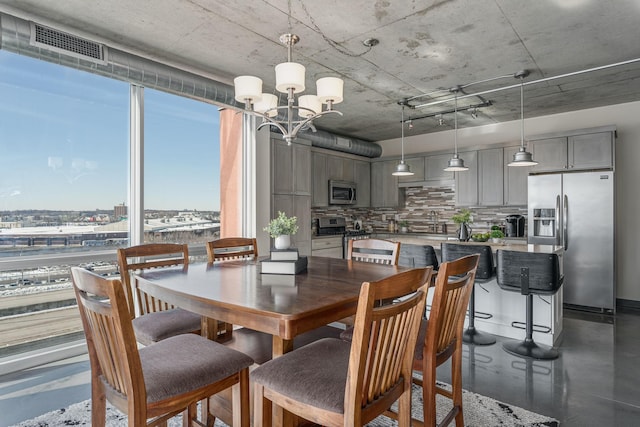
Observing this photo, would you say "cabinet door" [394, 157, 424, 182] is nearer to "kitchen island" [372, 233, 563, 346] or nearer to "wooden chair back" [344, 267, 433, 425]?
"kitchen island" [372, 233, 563, 346]

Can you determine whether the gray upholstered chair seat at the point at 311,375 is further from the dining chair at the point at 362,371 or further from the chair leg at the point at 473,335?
the chair leg at the point at 473,335

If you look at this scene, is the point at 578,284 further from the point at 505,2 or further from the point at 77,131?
the point at 77,131

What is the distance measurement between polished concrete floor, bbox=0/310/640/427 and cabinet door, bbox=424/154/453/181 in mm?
3215

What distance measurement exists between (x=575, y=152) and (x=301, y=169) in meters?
3.70

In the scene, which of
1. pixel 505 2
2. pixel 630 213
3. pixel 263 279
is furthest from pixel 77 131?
pixel 630 213

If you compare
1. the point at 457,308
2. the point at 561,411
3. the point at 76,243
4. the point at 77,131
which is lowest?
the point at 561,411

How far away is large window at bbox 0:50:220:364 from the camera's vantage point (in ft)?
10.0

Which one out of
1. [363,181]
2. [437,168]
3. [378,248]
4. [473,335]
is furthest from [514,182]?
[378,248]

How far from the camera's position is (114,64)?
9.95 ft

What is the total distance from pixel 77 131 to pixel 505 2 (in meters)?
3.71

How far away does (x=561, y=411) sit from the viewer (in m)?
2.30

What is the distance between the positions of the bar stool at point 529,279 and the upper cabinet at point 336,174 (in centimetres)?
334

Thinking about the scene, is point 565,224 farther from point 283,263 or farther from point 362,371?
point 362,371

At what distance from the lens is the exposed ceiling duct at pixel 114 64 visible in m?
2.56
